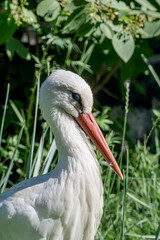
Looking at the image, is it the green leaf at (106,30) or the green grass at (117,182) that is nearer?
the green grass at (117,182)

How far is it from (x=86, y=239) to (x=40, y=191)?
1.07 ft

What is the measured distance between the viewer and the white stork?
2277 millimetres

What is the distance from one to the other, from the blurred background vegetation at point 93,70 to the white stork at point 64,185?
0.18 meters

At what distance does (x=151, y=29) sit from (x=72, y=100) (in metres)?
1.02

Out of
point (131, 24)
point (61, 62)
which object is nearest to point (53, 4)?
point (131, 24)

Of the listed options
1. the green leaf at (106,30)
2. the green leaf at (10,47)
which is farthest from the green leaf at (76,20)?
the green leaf at (10,47)

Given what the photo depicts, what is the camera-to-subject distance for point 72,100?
233cm

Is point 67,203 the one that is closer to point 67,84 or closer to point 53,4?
point 67,84

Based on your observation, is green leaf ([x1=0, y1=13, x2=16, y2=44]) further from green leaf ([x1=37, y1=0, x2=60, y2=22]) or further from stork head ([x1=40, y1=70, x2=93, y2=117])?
stork head ([x1=40, y1=70, x2=93, y2=117])

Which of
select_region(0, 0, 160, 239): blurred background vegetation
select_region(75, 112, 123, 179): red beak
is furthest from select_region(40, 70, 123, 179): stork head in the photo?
select_region(0, 0, 160, 239): blurred background vegetation

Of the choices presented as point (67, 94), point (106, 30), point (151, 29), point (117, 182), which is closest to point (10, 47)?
point (106, 30)

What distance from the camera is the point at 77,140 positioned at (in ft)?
7.72

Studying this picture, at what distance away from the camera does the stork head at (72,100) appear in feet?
7.54

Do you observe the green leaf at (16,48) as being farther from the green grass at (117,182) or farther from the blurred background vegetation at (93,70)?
the green grass at (117,182)
